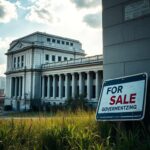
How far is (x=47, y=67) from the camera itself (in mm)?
78938

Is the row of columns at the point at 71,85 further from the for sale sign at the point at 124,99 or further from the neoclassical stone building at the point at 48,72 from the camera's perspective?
the for sale sign at the point at 124,99

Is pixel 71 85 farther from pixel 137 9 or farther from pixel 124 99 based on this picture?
pixel 124 99

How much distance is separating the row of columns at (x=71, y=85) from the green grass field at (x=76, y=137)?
5227 centimetres

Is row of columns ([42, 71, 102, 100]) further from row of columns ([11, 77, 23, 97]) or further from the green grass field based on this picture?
the green grass field

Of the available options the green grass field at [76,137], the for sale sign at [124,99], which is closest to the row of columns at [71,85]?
the green grass field at [76,137]

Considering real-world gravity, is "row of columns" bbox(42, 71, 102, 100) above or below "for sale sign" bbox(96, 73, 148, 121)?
above

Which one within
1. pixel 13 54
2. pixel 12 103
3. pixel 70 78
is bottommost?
pixel 12 103

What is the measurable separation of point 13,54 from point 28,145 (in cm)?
9019

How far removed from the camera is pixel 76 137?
7105 mm

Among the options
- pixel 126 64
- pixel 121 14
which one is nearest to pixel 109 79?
pixel 126 64

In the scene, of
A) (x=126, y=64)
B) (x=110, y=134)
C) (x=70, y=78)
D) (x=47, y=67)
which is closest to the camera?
(x=110, y=134)

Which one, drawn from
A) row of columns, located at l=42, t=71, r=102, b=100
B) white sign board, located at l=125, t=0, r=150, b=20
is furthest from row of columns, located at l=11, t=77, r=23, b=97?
white sign board, located at l=125, t=0, r=150, b=20

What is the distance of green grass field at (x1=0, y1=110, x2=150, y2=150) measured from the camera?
246 inches

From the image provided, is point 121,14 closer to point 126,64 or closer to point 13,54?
point 126,64
